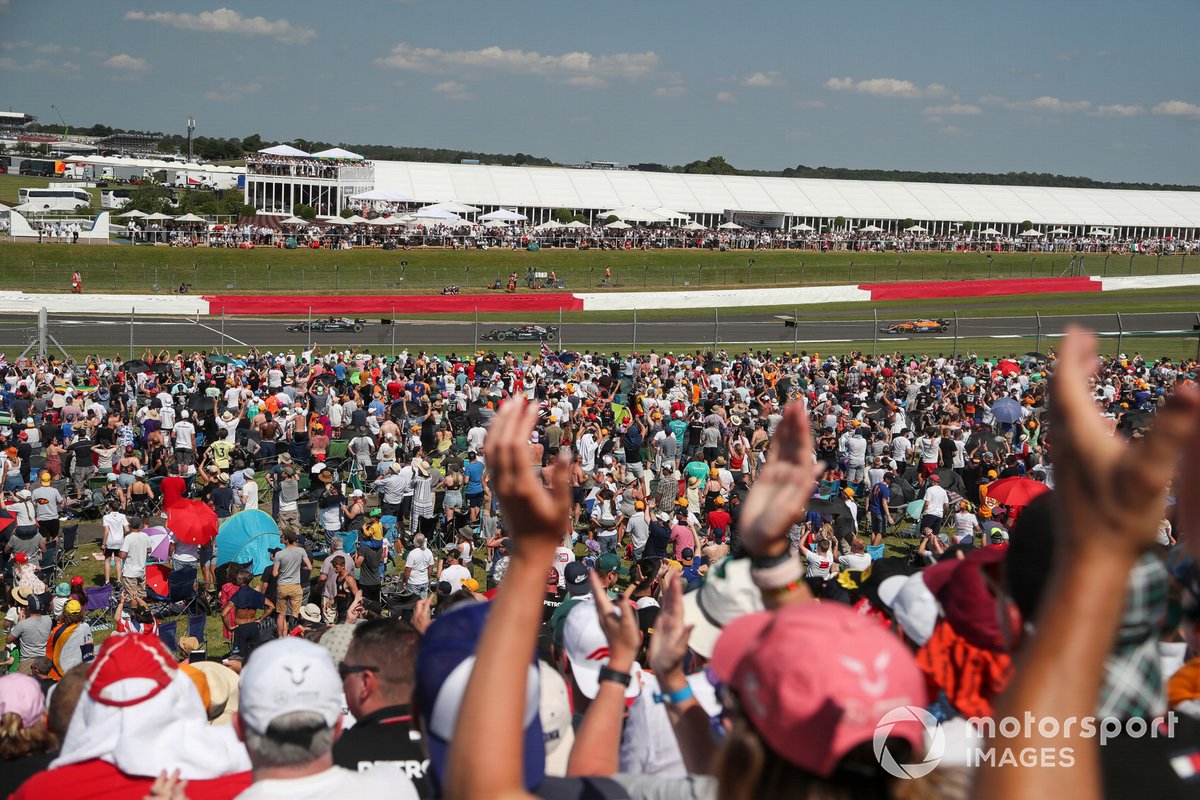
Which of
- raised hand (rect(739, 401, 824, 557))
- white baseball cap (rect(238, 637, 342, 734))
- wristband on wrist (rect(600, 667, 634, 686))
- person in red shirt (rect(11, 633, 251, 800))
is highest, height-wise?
raised hand (rect(739, 401, 824, 557))

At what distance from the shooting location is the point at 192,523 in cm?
1242

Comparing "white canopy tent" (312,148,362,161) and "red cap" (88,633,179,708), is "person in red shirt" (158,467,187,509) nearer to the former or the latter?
"red cap" (88,633,179,708)

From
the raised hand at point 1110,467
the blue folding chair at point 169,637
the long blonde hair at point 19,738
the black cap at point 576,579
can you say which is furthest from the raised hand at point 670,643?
the blue folding chair at point 169,637

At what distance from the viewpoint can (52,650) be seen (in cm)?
924

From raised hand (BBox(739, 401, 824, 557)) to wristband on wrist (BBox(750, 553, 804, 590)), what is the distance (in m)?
0.04

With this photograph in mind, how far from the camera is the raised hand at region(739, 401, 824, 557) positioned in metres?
2.35

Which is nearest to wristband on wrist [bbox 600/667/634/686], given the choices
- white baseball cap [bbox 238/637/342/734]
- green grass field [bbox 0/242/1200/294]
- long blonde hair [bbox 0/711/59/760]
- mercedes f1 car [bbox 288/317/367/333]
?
white baseball cap [bbox 238/637/342/734]

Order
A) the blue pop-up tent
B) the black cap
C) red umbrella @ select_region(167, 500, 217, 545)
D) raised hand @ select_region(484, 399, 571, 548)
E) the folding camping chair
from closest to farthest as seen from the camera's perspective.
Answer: raised hand @ select_region(484, 399, 571, 548)
the black cap
the blue pop-up tent
the folding camping chair
red umbrella @ select_region(167, 500, 217, 545)

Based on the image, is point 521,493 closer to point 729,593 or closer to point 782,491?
point 782,491

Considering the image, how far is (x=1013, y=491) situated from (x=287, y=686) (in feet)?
37.5

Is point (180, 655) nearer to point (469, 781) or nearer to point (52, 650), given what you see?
point (52, 650)

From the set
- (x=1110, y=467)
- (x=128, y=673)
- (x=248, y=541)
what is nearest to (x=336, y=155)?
(x=248, y=541)

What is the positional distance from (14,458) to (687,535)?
957 centimetres

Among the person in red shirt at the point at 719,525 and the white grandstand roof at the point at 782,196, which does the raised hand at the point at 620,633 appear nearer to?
the person in red shirt at the point at 719,525
